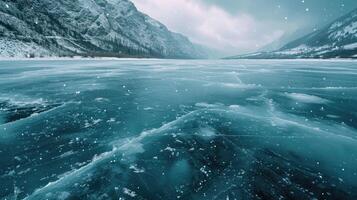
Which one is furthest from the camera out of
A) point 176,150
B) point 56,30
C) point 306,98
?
point 56,30

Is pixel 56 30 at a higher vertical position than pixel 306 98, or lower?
higher

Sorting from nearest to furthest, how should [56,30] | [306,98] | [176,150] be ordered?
[176,150], [306,98], [56,30]

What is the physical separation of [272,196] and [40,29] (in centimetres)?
14445

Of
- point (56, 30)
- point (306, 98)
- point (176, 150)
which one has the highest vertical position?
point (56, 30)

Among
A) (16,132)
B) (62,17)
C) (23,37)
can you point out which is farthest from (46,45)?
(16,132)

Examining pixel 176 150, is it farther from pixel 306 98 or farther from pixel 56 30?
pixel 56 30

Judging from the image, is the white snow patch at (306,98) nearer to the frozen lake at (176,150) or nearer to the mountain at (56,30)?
the frozen lake at (176,150)

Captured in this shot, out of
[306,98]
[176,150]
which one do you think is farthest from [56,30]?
[176,150]

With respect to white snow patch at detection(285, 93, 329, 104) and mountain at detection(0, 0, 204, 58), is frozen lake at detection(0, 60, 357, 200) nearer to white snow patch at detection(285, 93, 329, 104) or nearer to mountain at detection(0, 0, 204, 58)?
white snow patch at detection(285, 93, 329, 104)

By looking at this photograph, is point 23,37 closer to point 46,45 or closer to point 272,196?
point 46,45

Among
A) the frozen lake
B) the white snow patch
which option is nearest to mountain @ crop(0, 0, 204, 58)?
the frozen lake

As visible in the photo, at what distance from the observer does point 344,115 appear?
11.8 m

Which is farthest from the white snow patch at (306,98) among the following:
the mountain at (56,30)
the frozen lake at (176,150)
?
the mountain at (56,30)

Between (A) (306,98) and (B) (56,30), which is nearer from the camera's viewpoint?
(A) (306,98)
